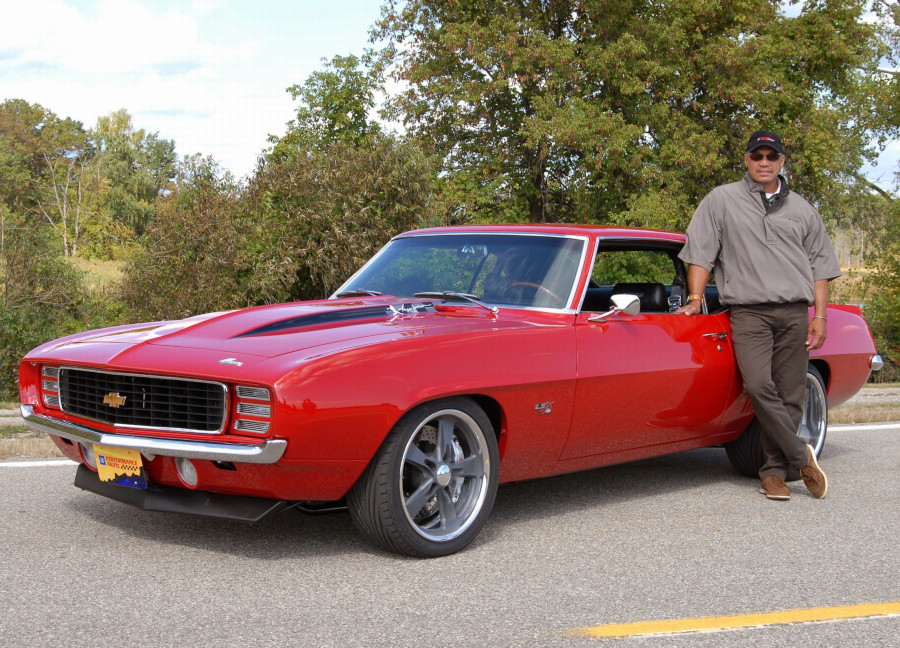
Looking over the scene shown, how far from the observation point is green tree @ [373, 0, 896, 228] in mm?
22656

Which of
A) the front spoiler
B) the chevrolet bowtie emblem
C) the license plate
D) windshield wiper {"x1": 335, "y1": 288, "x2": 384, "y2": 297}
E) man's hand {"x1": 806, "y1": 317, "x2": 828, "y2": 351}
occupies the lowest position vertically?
the front spoiler

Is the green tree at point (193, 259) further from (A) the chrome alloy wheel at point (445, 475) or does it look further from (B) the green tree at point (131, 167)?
(B) the green tree at point (131, 167)

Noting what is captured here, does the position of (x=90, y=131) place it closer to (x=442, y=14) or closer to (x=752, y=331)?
(x=442, y=14)

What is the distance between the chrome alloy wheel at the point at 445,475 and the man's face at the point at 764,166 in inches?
98.6

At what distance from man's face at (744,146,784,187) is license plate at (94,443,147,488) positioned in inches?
148

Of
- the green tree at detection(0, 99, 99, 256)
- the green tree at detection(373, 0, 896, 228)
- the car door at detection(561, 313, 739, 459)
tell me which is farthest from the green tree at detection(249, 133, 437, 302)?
the green tree at detection(0, 99, 99, 256)

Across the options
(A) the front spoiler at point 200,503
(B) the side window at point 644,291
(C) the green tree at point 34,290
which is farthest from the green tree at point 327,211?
(A) the front spoiler at point 200,503

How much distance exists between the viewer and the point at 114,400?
171 inches

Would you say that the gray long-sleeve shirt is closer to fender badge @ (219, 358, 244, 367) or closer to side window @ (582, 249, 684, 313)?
side window @ (582, 249, 684, 313)

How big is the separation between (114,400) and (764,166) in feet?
12.5

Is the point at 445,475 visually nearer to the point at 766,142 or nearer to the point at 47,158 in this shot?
the point at 766,142

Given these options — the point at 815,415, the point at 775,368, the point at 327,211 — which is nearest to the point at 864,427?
the point at 815,415

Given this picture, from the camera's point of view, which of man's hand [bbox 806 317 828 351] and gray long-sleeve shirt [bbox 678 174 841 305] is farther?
man's hand [bbox 806 317 828 351]

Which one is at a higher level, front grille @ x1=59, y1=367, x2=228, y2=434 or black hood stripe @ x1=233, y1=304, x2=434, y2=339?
black hood stripe @ x1=233, y1=304, x2=434, y2=339
